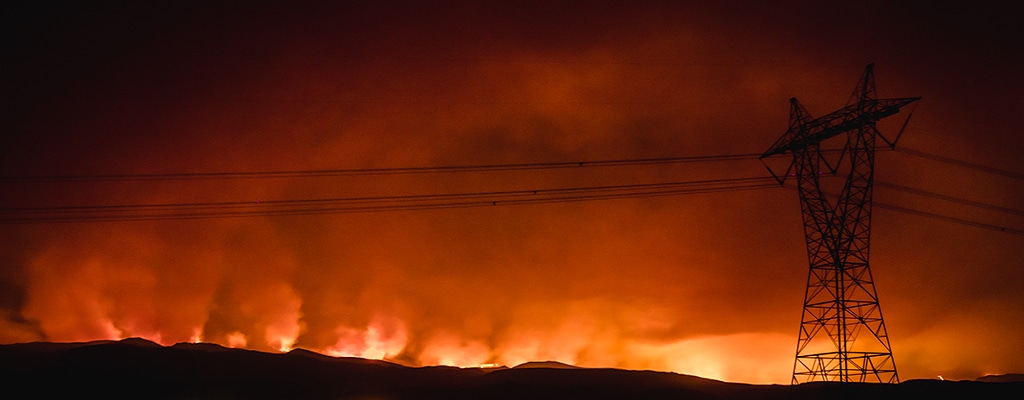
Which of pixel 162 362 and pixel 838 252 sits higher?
pixel 838 252

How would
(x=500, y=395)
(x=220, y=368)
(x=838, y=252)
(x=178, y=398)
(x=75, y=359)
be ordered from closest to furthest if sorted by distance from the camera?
(x=838, y=252), (x=178, y=398), (x=500, y=395), (x=75, y=359), (x=220, y=368)

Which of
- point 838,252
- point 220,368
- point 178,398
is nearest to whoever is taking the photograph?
point 838,252

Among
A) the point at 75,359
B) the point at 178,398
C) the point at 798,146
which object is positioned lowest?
the point at 178,398

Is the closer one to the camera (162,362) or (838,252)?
(838,252)

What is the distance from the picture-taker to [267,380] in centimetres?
3797

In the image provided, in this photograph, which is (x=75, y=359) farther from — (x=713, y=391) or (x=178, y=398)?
(x=713, y=391)

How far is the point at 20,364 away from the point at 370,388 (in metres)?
21.0

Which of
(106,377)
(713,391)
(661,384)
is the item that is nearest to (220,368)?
(106,377)

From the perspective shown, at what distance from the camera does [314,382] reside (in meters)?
38.8

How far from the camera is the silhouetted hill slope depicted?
1378 inches

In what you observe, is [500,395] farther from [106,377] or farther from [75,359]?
[75,359]

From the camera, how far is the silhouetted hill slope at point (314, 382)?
115 ft

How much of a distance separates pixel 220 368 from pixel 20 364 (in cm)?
1127

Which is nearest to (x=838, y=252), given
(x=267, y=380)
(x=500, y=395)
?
(x=500, y=395)
